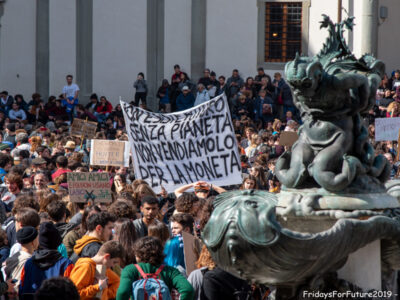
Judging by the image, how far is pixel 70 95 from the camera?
2833 cm

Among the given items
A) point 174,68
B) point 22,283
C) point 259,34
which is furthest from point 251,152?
point 259,34

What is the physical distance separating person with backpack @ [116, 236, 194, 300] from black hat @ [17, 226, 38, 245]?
1.15 m

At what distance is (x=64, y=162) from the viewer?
12.2 meters

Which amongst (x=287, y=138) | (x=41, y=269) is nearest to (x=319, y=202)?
(x=41, y=269)

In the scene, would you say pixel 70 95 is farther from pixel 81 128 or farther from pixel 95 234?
pixel 95 234

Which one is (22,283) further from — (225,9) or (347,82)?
(225,9)

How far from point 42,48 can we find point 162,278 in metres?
24.9

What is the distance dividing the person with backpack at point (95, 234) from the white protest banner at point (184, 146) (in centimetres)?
457

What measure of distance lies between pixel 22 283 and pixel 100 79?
24.1 meters

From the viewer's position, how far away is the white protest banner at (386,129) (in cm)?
1478

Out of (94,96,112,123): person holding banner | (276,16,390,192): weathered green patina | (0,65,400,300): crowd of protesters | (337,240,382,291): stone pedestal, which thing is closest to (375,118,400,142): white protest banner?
(0,65,400,300): crowd of protesters

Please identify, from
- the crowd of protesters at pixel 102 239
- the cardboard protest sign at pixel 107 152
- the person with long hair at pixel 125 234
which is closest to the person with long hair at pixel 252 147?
the crowd of protesters at pixel 102 239

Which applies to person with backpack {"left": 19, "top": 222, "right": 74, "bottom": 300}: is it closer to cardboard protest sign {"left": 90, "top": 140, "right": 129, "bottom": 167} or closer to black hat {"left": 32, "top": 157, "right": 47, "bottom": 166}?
black hat {"left": 32, "top": 157, "right": 47, "bottom": 166}

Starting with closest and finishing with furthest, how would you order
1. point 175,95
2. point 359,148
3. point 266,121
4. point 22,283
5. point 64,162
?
1. point 359,148
2. point 22,283
3. point 64,162
4. point 266,121
5. point 175,95
